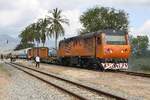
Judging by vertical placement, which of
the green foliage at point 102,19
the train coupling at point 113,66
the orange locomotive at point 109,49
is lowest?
the train coupling at point 113,66

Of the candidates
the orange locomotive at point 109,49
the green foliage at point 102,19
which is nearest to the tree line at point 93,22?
the green foliage at point 102,19

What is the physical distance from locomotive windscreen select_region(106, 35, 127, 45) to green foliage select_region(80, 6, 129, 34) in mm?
64780

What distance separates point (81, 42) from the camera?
42719 mm

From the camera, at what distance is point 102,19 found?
107125mm

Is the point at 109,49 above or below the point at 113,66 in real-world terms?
above

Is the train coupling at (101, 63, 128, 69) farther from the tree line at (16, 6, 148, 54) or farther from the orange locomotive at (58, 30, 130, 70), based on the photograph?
the tree line at (16, 6, 148, 54)

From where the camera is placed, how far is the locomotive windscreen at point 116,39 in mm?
36219

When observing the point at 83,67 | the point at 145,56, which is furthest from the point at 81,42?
the point at 145,56

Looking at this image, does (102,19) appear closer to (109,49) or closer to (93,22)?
(93,22)

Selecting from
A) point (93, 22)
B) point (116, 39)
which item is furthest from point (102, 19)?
point (116, 39)

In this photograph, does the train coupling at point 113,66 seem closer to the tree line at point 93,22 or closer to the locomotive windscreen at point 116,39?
the locomotive windscreen at point 116,39

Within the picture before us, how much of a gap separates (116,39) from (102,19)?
70995mm

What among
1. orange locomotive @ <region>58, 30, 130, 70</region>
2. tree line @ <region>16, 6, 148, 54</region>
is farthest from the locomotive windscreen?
tree line @ <region>16, 6, 148, 54</region>

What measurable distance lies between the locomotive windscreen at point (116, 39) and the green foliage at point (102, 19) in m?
64.8
